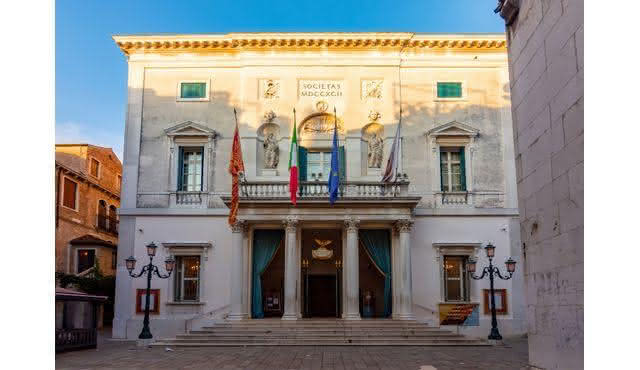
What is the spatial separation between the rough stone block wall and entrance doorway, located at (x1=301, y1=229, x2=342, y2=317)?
1656 cm

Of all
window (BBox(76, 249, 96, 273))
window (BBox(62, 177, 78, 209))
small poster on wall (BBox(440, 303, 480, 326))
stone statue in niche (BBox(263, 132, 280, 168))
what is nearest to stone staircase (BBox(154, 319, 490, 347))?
small poster on wall (BBox(440, 303, 480, 326))

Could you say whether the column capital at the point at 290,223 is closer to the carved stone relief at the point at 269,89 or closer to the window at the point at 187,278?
the window at the point at 187,278

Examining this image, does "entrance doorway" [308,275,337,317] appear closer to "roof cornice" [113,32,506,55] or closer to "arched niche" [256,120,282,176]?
"arched niche" [256,120,282,176]

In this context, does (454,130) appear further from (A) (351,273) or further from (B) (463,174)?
(A) (351,273)

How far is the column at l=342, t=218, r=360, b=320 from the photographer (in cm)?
2356

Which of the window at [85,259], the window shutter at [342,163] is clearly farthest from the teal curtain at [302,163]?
the window at [85,259]

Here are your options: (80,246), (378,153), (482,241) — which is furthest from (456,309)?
(80,246)

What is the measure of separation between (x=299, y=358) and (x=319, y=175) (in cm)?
1037

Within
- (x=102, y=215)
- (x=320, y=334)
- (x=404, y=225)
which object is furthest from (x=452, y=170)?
(x=102, y=215)

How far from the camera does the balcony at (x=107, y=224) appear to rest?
127 feet

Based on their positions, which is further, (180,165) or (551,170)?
(180,165)

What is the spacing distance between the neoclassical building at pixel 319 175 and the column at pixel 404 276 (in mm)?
85

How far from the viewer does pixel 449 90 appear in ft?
88.4

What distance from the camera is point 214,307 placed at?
2503 cm
